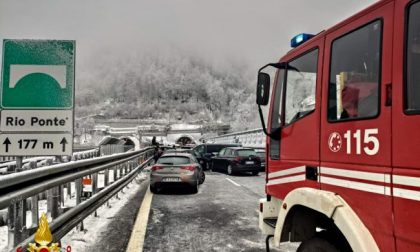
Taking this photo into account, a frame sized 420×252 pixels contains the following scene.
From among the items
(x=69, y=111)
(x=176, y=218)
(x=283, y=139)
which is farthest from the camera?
(x=176, y=218)

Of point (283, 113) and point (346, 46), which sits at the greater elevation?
point (346, 46)

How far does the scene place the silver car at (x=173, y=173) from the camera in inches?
460

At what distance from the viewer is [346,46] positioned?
3.17 metres

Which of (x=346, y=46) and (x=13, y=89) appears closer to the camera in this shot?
(x=346, y=46)

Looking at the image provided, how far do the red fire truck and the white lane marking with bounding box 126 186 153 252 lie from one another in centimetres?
230

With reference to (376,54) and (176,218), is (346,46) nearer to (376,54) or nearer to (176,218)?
(376,54)

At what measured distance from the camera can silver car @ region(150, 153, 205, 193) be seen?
1167cm

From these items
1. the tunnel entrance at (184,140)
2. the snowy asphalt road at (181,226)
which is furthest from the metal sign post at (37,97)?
the tunnel entrance at (184,140)

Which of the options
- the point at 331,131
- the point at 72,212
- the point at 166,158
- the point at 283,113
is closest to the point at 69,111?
the point at 72,212

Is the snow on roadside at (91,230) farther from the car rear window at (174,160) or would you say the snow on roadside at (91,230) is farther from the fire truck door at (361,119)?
the fire truck door at (361,119)

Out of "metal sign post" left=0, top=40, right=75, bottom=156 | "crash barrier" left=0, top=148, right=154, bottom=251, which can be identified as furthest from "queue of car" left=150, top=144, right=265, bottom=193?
"metal sign post" left=0, top=40, right=75, bottom=156

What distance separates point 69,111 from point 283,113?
2994 millimetres

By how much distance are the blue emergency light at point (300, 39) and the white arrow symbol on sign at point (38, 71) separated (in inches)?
124

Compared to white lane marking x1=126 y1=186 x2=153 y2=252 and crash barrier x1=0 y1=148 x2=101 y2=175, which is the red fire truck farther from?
crash barrier x1=0 y1=148 x2=101 y2=175
